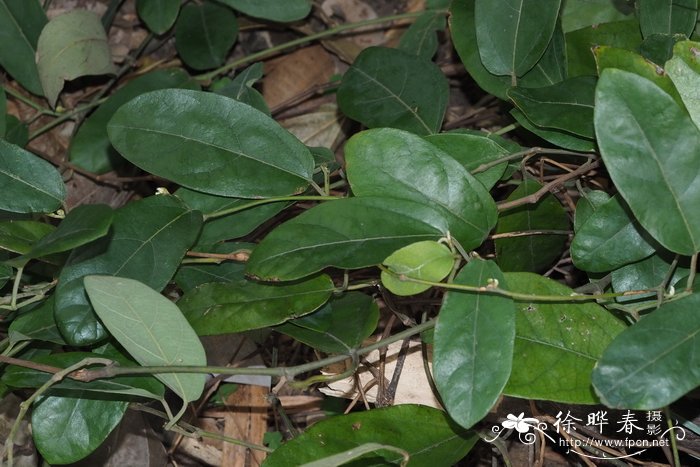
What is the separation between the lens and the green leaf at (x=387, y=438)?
3.39ft

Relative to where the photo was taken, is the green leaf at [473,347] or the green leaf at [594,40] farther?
the green leaf at [594,40]

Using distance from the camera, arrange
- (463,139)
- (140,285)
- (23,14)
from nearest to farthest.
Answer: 1. (140,285)
2. (463,139)
3. (23,14)

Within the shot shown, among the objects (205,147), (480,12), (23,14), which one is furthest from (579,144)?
(23,14)

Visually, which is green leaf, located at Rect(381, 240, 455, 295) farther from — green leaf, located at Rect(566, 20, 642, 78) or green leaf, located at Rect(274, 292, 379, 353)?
green leaf, located at Rect(566, 20, 642, 78)

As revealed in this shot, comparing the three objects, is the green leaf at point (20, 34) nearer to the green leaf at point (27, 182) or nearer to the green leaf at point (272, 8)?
the green leaf at point (272, 8)

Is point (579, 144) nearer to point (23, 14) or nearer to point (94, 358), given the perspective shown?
point (94, 358)

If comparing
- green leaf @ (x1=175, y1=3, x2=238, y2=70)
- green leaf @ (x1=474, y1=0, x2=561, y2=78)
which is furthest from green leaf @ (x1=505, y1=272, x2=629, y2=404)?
green leaf @ (x1=175, y1=3, x2=238, y2=70)

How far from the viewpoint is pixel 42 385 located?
42.4 inches

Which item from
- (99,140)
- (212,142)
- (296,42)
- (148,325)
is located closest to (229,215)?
(212,142)

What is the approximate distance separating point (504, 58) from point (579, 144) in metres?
0.20

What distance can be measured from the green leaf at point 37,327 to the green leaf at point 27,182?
0.47 feet

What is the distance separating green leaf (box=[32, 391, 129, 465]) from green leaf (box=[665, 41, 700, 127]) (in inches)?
34.7

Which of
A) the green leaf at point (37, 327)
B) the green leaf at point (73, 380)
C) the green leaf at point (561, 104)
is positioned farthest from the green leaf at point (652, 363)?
the green leaf at point (37, 327)

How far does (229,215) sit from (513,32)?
0.53 metres
